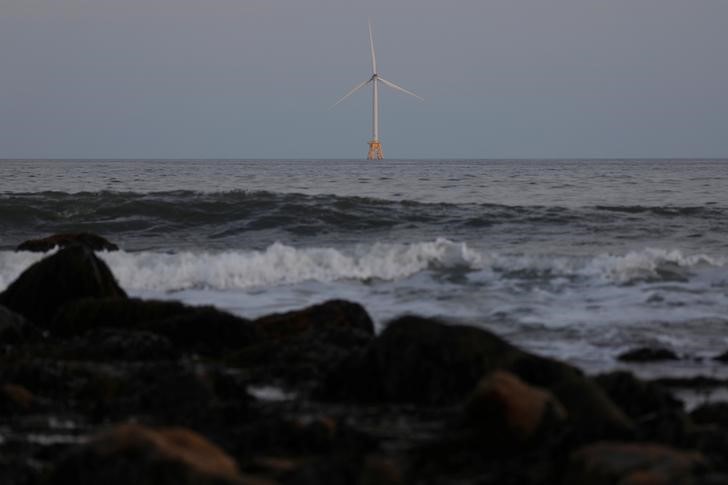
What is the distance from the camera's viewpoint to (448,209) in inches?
982

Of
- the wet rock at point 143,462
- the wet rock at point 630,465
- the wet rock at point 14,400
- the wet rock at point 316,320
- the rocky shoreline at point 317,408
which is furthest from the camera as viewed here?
the wet rock at point 316,320

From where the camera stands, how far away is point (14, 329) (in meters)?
8.16

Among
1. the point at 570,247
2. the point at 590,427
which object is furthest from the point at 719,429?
the point at 570,247

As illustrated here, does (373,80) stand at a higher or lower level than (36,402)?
higher

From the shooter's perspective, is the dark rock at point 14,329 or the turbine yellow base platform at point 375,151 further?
the turbine yellow base platform at point 375,151

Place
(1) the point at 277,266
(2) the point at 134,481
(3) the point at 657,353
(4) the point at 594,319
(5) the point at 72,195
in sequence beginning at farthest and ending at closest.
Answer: (5) the point at 72,195 < (1) the point at 277,266 < (4) the point at 594,319 < (3) the point at 657,353 < (2) the point at 134,481

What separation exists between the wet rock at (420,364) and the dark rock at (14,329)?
310cm

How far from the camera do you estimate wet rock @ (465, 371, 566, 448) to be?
464cm

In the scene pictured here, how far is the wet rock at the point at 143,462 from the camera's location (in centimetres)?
364

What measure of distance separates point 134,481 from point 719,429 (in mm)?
2869

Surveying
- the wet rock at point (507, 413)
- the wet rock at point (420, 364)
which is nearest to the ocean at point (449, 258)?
the wet rock at point (420, 364)

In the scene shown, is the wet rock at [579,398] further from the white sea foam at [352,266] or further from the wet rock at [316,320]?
the white sea foam at [352,266]

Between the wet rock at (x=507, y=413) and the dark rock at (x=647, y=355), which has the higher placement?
the wet rock at (x=507, y=413)

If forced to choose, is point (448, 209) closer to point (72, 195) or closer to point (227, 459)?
point (72, 195)
